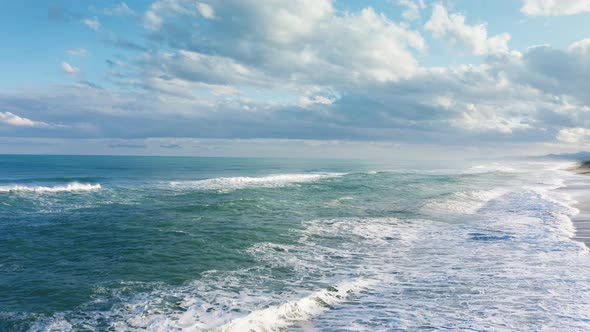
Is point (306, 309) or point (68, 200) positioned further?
point (68, 200)

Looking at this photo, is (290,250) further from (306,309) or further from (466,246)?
(466,246)

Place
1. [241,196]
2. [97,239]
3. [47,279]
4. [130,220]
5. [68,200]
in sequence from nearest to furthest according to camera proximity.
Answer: [47,279] < [97,239] < [130,220] < [68,200] < [241,196]

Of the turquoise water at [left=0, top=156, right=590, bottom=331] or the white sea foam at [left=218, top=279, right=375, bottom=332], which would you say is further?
the turquoise water at [left=0, top=156, right=590, bottom=331]

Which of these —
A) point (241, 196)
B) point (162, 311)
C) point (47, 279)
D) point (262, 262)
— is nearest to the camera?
point (162, 311)

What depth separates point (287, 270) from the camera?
1129cm

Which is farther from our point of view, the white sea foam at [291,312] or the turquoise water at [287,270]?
the turquoise water at [287,270]

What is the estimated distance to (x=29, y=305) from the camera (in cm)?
842

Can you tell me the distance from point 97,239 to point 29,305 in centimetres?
657

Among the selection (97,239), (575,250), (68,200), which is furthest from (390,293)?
(68,200)

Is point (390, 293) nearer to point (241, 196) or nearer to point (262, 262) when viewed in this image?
point (262, 262)

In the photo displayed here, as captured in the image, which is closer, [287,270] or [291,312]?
[291,312]

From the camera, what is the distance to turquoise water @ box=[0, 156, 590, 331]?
782 cm

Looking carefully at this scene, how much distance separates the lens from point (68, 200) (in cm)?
2581

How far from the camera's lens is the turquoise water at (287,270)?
7816 millimetres
